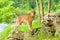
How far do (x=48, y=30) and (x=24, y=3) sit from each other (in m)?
25.2

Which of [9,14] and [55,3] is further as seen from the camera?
[55,3]

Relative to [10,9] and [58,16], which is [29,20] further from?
[10,9]

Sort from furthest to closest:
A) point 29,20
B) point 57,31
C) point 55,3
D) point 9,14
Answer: point 55,3
point 9,14
point 29,20
point 57,31

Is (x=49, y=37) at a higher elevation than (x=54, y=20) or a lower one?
lower

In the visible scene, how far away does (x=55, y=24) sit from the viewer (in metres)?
7.65

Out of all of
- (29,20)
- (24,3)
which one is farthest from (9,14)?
(29,20)

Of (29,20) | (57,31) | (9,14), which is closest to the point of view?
(57,31)

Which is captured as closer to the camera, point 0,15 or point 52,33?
point 52,33

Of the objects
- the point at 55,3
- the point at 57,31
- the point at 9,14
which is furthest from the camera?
the point at 55,3

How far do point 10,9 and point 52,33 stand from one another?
17.8 m

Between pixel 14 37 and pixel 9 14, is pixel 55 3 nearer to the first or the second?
pixel 9 14

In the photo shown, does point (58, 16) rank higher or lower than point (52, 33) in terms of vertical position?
higher

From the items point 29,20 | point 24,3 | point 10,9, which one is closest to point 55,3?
point 24,3

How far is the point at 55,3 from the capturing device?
32031 mm
